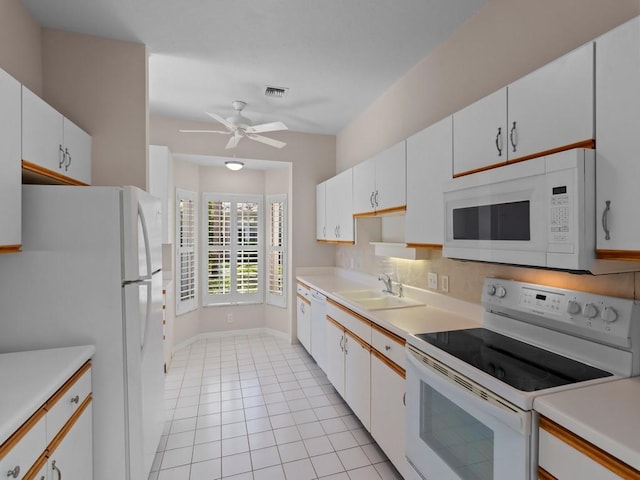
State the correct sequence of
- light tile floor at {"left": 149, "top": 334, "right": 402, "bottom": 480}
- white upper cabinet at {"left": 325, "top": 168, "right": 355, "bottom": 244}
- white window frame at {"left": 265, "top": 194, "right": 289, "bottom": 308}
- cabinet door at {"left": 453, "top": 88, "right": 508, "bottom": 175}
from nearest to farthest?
cabinet door at {"left": 453, "top": 88, "right": 508, "bottom": 175}, light tile floor at {"left": 149, "top": 334, "right": 402, "bottom": 480}, white upper cabinet at {"left": 325, "top": 168, "right": 355, "bottom": 244}, white window frame at {"left": 265, "top": 194, "right": 289, "bottom": 308}

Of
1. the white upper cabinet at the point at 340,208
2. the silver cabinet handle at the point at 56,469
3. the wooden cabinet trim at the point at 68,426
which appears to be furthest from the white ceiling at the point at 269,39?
the silver cabinet handle at the point at 56,469

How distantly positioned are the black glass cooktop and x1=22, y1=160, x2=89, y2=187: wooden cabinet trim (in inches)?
83.3

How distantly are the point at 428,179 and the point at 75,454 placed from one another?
7.66 ft

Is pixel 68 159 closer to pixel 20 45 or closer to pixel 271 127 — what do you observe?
pixel 20 45

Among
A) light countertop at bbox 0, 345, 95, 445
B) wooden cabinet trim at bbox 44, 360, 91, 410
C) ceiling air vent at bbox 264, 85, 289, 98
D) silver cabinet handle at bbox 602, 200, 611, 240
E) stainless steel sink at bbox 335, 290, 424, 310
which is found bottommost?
wooden cabinet trim at bbox 44, 360, 91, 410

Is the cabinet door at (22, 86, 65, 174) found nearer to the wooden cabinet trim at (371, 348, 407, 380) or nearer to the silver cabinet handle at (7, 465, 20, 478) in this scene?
the silver cabinet handle at (7, 465, 20, 478)

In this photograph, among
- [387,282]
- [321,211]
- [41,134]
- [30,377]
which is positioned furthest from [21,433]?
[321,211]

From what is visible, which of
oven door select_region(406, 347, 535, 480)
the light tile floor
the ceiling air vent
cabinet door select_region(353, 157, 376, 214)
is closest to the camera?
oven door select_region(406, 347, 535, 480)

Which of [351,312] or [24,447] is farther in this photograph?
[351,312]

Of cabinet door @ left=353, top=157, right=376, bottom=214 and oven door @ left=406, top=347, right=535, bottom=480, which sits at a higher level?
cabinet door @ left=353, top=157, right=376, bottom=214

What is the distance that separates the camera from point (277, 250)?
190 inches

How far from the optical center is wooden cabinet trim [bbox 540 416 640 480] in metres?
0.86

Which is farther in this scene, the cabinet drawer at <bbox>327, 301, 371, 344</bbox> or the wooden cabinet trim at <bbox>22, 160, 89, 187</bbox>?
the cabinet drawer at <bbox>327, 301, 371, 344</bbox>

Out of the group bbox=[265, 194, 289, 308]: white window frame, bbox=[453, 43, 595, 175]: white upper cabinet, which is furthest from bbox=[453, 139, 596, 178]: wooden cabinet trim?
bbox=[265, 194, 289, 308]: white window frame
